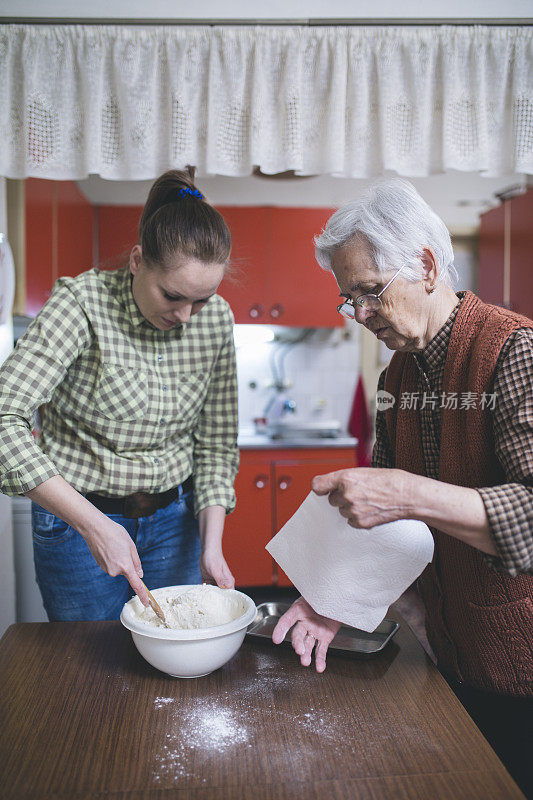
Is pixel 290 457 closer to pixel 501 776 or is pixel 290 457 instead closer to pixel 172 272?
pixel 172 272

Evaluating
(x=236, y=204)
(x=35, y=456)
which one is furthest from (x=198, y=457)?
(x=236, y=204)

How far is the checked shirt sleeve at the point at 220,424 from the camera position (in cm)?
169

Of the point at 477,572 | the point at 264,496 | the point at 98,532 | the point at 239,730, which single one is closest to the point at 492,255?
the point at 264,496

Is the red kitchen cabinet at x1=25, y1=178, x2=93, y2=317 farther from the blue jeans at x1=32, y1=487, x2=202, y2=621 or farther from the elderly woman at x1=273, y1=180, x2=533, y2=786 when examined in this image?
the elderly woman at x1=273, y1=180, x2=533, y2=786

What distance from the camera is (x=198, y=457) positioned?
1.71m

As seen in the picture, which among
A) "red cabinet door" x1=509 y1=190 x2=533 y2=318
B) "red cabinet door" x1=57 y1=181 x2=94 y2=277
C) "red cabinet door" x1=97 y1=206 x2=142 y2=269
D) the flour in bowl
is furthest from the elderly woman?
"red cabinet door" x1=97 y1=206 x2=142 y2=269

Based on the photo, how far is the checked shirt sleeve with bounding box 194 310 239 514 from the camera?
1.69 metres

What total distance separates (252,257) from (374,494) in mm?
3009

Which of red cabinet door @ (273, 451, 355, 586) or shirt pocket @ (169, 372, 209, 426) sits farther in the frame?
red cabinet door @ (273, 451, 355, 586)

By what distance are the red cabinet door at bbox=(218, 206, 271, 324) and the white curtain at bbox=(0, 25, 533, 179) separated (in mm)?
2014

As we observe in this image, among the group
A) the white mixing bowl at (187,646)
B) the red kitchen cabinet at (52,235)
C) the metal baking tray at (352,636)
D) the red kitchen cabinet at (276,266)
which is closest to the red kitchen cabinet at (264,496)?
the red kitchen cabinet at (276,266)

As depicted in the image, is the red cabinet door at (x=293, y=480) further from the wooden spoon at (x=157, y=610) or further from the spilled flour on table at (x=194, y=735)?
the spilled flour on table at (x=194, y=735)

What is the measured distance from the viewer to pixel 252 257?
3.86 metres

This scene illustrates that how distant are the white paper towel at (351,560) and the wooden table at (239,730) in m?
0.11
